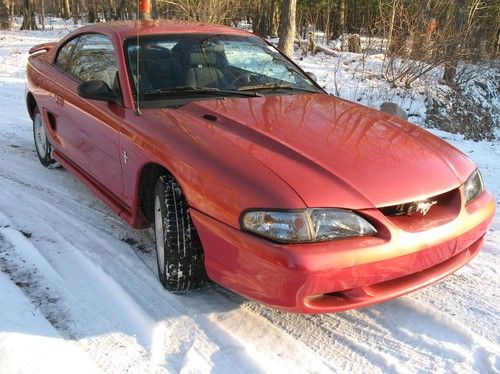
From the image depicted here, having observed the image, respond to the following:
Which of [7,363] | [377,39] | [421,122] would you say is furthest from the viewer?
[377,39]

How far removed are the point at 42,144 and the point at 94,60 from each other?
56.1 inches

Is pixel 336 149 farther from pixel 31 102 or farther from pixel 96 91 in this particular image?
pixel 31 102

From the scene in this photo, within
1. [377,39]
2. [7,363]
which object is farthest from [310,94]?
[377,39]

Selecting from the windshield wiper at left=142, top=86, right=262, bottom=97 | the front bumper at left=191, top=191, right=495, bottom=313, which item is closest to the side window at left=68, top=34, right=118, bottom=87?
the windshield wiper at left=142, top=86, right=262, bottom=97

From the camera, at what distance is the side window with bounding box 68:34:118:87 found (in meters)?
3.50

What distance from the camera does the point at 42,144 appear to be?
4.84 metres

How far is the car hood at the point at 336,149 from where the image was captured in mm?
2277

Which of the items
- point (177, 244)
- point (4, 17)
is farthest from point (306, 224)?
point (4, 17)

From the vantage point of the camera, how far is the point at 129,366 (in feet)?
7.32

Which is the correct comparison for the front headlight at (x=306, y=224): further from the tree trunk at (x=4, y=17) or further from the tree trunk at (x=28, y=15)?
the tree trunk at (x=28, y=15)

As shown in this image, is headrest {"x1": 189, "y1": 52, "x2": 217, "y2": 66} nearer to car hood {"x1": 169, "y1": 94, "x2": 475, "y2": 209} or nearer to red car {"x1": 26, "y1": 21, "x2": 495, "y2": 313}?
red car {"x1": 26, "y1": 21, "x2": 495, "y2": 313}

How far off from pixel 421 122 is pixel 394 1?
3.50m

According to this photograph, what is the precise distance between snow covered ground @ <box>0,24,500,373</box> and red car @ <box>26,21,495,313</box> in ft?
0.80

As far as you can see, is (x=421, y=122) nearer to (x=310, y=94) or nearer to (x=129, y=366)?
(x=310, y=94)
